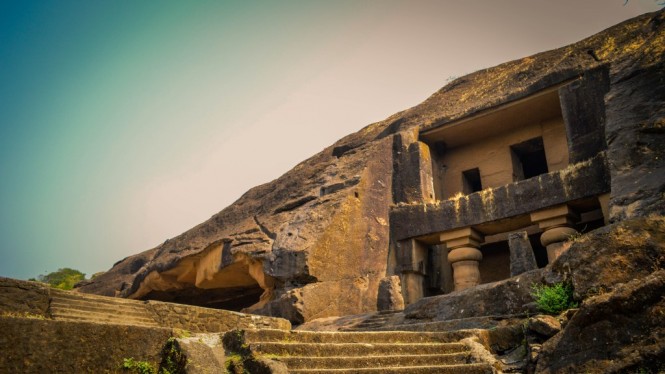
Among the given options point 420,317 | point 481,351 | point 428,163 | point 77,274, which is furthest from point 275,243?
point 77,274

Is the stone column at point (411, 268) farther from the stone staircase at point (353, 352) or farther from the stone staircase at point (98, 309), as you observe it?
the stone staircase at point (353, 352)

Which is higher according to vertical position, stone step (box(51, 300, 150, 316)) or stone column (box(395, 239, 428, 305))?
stone column (box(395, 239, 428, 305))

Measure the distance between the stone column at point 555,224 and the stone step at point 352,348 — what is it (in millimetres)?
5891

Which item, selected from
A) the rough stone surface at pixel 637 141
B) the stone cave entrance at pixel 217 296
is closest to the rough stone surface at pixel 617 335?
the rough stone surface at pixel 637 141

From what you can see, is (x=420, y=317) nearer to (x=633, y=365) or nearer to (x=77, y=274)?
(x=633, y=365)

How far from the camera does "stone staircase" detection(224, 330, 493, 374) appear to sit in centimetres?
457

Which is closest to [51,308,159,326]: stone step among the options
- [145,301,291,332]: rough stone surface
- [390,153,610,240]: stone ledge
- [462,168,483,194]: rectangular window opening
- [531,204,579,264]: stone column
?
[145,301,291,332]: rough stone surface

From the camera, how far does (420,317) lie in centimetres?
798

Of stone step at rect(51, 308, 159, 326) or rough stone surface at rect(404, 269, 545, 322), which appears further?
stone step at rect(51, 308, 159, 326)

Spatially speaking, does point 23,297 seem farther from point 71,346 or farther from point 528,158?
point 528,158

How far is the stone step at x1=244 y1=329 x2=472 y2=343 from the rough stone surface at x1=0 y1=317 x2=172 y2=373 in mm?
900

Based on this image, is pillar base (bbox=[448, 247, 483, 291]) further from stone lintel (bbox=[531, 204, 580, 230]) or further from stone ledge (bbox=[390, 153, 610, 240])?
stone lintel (bbox=[531, 204, 580, 230])

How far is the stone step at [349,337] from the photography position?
486 cm

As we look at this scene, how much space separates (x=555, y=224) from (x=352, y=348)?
23.0ft
